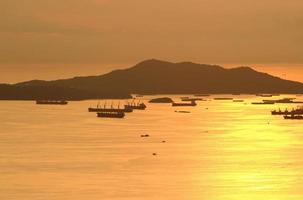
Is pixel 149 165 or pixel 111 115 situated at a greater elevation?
pixel 111 115

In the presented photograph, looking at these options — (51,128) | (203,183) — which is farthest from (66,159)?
(51,128)

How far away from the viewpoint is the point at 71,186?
37406 mm

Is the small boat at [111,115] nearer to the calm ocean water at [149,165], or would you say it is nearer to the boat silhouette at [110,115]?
the boat silhouette at [110,115]

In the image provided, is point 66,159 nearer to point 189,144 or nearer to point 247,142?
point 189,144

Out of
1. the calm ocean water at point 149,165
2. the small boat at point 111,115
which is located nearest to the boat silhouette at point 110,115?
the small boat at point 111,115

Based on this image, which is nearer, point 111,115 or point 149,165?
point 149,165

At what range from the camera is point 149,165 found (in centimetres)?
4675

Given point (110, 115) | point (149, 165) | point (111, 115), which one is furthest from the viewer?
point (111, 115)

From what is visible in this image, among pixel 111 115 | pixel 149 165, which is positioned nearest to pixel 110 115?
pixel 111 115

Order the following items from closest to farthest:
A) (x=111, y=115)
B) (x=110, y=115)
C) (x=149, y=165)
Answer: (x=149, y=165)
(x=110, y=115)
(x=111, y=115)

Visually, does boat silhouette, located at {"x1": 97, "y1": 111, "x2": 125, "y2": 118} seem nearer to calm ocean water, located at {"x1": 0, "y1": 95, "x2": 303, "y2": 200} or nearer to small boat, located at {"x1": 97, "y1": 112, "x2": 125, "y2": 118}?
small boat, located at {"x1": 97, "y1": 112, "x2": 125, "y2": 118}

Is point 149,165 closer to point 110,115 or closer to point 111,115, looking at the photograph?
point 110,115

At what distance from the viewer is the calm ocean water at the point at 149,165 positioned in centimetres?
3603

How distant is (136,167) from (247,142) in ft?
79.0
